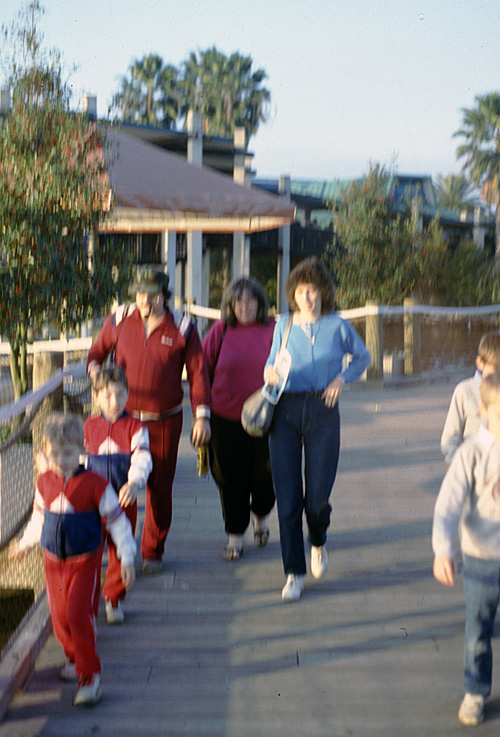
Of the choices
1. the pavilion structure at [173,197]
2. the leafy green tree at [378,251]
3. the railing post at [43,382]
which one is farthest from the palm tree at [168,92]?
the railing post at [43,382]

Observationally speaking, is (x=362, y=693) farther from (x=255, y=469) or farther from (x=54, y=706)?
(x=255, y=469)

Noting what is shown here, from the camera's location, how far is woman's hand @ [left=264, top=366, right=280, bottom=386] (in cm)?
439

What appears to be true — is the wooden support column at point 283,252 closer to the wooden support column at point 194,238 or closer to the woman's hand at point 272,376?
the wooden support column at point 194,238

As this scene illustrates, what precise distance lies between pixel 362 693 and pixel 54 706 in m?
1.16

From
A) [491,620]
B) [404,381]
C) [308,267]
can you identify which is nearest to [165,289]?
[308,267]

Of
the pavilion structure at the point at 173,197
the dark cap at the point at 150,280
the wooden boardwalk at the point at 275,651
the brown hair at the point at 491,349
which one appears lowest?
the wooden boardwalk at the point at 275,651

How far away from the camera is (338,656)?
12.5 feet

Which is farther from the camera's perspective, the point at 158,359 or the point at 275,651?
the point at 158,359

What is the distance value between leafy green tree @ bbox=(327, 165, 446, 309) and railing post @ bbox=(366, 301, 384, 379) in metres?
5.76

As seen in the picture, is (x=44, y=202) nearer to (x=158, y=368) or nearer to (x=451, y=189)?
(x=158, y=368)

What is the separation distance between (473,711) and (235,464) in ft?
7.28

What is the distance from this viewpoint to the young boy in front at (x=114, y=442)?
3.91 m

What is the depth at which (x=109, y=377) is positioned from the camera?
390 cm

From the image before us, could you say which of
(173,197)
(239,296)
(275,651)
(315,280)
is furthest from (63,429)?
(173,197)
